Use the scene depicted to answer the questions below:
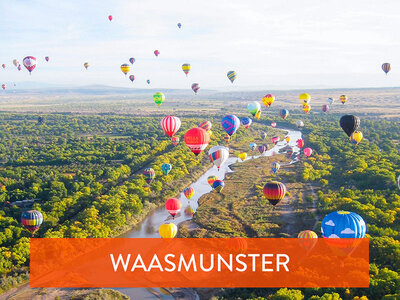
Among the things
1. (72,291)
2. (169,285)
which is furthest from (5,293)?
(169,285)

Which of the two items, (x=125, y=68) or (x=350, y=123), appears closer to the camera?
(x=350, y=123)

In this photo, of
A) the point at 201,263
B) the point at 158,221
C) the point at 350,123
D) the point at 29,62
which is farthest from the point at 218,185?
the point at 29,62

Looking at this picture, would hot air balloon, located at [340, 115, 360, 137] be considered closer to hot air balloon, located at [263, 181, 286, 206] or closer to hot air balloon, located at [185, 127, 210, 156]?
hot air balloon, located at [263, 181, 286, 206]

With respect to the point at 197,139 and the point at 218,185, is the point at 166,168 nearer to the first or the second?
the point at 218,185

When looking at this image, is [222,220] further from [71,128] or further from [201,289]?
[71,128]

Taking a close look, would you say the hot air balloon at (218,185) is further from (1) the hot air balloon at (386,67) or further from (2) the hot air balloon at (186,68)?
(1) the hot air balloon at (386,67)

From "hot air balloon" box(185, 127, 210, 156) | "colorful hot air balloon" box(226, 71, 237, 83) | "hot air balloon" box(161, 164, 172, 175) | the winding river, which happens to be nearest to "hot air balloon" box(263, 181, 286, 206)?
"hot air balloon" box(185, 127, 210, 156)

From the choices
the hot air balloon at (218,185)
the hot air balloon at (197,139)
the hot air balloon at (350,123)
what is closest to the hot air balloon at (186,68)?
the hot air balloon at (218,185)
